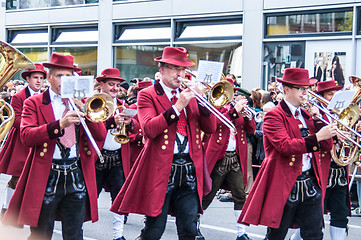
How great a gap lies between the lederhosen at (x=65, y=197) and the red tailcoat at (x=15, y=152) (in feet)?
7.69

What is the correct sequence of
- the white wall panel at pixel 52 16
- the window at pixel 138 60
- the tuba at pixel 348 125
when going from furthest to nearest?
the white wall panel at pixel 52 16 < the window at pixel 138 60 < the tuba at pixel 348 125

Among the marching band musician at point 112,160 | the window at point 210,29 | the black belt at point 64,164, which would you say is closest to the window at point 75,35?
the window at point 210,29

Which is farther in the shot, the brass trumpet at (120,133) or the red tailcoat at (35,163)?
the brass trumpet at (120,133)

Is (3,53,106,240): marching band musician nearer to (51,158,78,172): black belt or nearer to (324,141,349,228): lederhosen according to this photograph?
(51,158,78,172): black belt

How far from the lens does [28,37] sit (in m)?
22.5

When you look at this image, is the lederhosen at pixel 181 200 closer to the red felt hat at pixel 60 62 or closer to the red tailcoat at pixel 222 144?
the red felt hat at pixel 60 62

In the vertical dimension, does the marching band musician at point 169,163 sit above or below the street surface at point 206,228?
above

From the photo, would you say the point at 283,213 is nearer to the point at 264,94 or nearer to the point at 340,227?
the point at 340,227

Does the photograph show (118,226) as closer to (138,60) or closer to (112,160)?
(112,160)

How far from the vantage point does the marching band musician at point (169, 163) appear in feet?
17.8

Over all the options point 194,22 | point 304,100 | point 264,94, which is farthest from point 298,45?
point 304,100

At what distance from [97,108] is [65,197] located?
0.81 meters

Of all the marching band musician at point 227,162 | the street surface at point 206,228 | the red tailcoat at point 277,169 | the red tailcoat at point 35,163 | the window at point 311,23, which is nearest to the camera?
the red tailcoat at point 35,163

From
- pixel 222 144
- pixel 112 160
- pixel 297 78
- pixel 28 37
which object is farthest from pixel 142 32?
pixel 297 78
